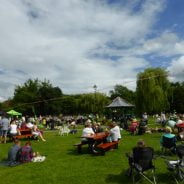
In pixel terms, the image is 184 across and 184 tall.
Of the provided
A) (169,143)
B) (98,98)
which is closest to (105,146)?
(169,143)

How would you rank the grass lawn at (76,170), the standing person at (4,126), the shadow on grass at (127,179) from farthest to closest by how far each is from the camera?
the standing person at (4,126) < the grass lawn at (76,170) < the shadow on grass at (127,179)

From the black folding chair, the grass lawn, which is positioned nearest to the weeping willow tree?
the grass lawn

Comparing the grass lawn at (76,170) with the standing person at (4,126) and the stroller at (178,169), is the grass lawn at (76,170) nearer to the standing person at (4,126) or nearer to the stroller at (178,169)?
the stroller at (178,169)

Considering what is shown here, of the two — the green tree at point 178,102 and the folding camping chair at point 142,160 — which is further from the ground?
the green tree at point 178,102

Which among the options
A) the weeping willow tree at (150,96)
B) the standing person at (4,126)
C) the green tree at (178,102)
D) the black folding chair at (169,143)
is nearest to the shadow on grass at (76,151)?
the black folding chair at (169,143)

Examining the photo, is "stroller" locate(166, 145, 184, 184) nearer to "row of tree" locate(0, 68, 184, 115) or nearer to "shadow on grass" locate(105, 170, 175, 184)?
"shadow on grass" locate(105, 170, 175, 184)

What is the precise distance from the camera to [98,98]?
8312cm

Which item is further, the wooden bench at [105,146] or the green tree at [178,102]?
the green tree at [178,102]

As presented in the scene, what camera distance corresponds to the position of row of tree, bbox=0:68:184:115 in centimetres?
4847

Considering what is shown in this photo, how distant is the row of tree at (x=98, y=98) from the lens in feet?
159

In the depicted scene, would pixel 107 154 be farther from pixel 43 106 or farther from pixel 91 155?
pixel 43 106

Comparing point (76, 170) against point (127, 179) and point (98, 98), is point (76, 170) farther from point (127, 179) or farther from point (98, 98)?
point (98, 98)

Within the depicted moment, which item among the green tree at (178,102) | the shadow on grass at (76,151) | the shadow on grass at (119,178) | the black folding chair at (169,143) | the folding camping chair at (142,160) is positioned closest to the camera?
the folding camping chair at (142,160)

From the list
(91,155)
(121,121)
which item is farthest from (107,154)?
(121,121)
